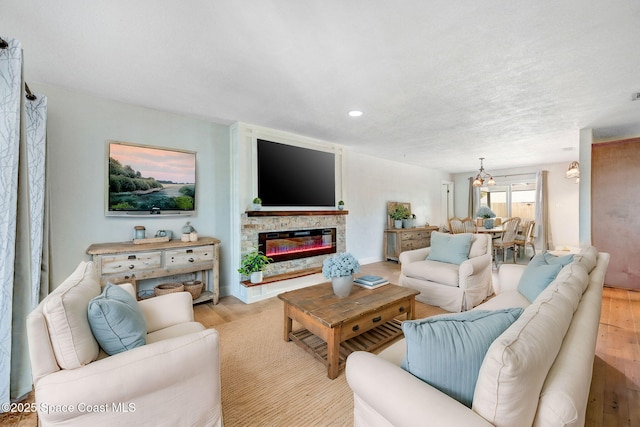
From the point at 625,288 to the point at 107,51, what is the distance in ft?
22.1

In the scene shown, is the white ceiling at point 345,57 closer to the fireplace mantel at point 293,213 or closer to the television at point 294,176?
the television at point 294,176

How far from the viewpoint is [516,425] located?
75cm

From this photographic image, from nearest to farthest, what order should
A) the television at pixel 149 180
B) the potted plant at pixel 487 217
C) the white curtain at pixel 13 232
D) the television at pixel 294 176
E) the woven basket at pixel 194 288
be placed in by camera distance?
the white curtain at pixel 13 232 → the television at pixel 149 180 → the woven basket at pixel 194 288 → the television at pixel 294 176 → the potted plant at pixel 487 217

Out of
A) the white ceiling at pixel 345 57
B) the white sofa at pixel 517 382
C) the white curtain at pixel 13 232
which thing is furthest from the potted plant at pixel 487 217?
the white curtain at pixel 13 232

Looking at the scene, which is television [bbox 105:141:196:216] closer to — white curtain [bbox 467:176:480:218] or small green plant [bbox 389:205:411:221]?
small green plant [bbox 389:205:411:221]

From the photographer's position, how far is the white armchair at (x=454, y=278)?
304 cm

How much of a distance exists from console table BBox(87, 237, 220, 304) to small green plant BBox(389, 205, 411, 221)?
4176 millimetres

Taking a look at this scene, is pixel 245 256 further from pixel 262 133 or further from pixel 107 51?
pixel 107 51

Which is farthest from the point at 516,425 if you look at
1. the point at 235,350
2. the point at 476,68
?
the point at 476,68

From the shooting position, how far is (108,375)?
110cm

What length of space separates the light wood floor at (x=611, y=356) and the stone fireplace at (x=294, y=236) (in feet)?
2.27

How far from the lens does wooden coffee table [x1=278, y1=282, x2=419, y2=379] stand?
1.96 m

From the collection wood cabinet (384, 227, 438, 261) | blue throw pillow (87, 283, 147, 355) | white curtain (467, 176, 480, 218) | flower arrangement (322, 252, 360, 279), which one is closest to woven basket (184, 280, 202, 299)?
flower arrangement (322, 252, 360, 279)

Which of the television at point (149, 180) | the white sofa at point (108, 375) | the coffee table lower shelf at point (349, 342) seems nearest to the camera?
the white sofa at point (108, 375)
